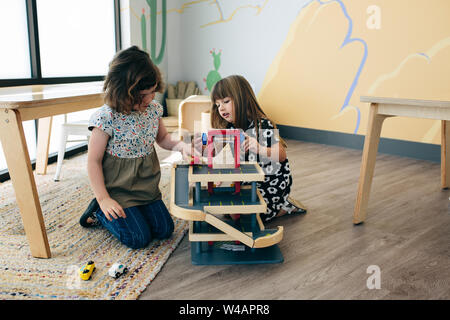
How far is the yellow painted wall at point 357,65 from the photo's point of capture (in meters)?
2.67

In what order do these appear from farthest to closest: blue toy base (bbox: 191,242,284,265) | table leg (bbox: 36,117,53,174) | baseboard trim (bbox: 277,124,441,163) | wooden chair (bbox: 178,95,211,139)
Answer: baseboard trim (bbox: 277,124,441,163) < table leg (bbox: 36,117,53,174) < wooden chair (bbox: 178,95,211,139) < blue toy base (bbox: 191,242,284,265)

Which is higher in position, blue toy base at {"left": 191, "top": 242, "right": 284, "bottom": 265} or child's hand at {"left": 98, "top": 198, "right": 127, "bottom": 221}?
child's hand at {"left": 98, "top": 198, "right": 127, "bottom": 221}

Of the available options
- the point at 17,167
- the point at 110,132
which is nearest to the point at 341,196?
the point at 110,132

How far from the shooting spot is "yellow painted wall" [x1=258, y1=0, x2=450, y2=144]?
2.67 metres

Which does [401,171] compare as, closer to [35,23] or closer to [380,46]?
[380,46]

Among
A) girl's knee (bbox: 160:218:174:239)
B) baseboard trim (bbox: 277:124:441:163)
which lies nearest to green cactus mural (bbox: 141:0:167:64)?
baseboard trim (bbox: 277:124:441:163)

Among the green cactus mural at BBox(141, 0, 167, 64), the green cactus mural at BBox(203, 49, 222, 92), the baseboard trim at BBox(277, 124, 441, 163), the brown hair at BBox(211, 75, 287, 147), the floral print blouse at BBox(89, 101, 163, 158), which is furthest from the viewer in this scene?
the green cactus mural at BBox(203, 49, 222, 92)

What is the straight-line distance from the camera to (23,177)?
123cm

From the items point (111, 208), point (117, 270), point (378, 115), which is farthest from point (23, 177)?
point (378, 115)

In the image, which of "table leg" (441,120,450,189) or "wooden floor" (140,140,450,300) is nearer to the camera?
"wooden floor" (140,140,450,300)

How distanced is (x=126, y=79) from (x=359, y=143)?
2.36m

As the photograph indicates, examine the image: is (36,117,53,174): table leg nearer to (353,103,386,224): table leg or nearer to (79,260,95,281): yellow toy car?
(79,260,95,281): yellow toy car

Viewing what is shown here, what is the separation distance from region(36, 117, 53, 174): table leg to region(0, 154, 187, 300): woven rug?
1.52 ft
